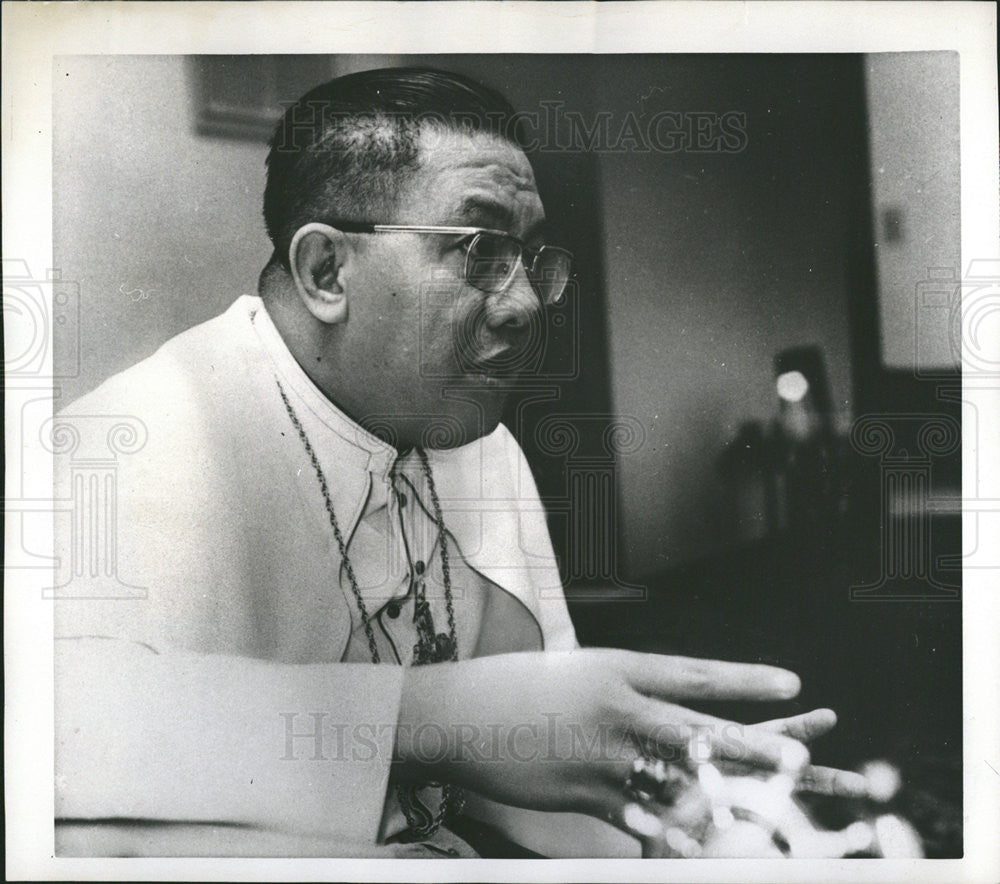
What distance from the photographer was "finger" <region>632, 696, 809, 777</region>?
1457mm

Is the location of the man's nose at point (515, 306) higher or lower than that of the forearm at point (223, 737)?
higher

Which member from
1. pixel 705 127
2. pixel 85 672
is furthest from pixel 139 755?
pixel 705 127

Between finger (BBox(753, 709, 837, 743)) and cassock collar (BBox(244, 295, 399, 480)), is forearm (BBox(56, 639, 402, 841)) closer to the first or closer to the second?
cassock collar (BBox(244, 295, 399, 480))

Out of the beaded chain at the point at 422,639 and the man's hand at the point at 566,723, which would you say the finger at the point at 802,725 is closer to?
the man's hand at the point at 566,723

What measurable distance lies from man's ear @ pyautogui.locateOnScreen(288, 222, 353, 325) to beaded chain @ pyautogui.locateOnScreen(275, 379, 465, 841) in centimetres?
14

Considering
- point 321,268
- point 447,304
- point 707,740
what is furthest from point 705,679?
point 321,268

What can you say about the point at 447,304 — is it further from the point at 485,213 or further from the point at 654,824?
the point at 654,824

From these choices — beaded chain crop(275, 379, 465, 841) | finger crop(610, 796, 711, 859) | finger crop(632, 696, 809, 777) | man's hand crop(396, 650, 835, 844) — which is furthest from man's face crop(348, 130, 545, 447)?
finger crop(610, 796, 711, 859)

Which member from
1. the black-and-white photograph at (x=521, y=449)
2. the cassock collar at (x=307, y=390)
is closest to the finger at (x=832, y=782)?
the black-and-white photograph at (x=521, y=449)

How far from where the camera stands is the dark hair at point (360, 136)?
4.72ft

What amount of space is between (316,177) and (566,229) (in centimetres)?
40

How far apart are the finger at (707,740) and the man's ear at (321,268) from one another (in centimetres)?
78

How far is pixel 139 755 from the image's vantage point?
4.77 feet

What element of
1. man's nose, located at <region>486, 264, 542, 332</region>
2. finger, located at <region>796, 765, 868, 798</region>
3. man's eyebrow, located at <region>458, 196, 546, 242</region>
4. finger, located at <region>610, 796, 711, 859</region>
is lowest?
finger, located at <region>610, 796, 711, 859</region>
